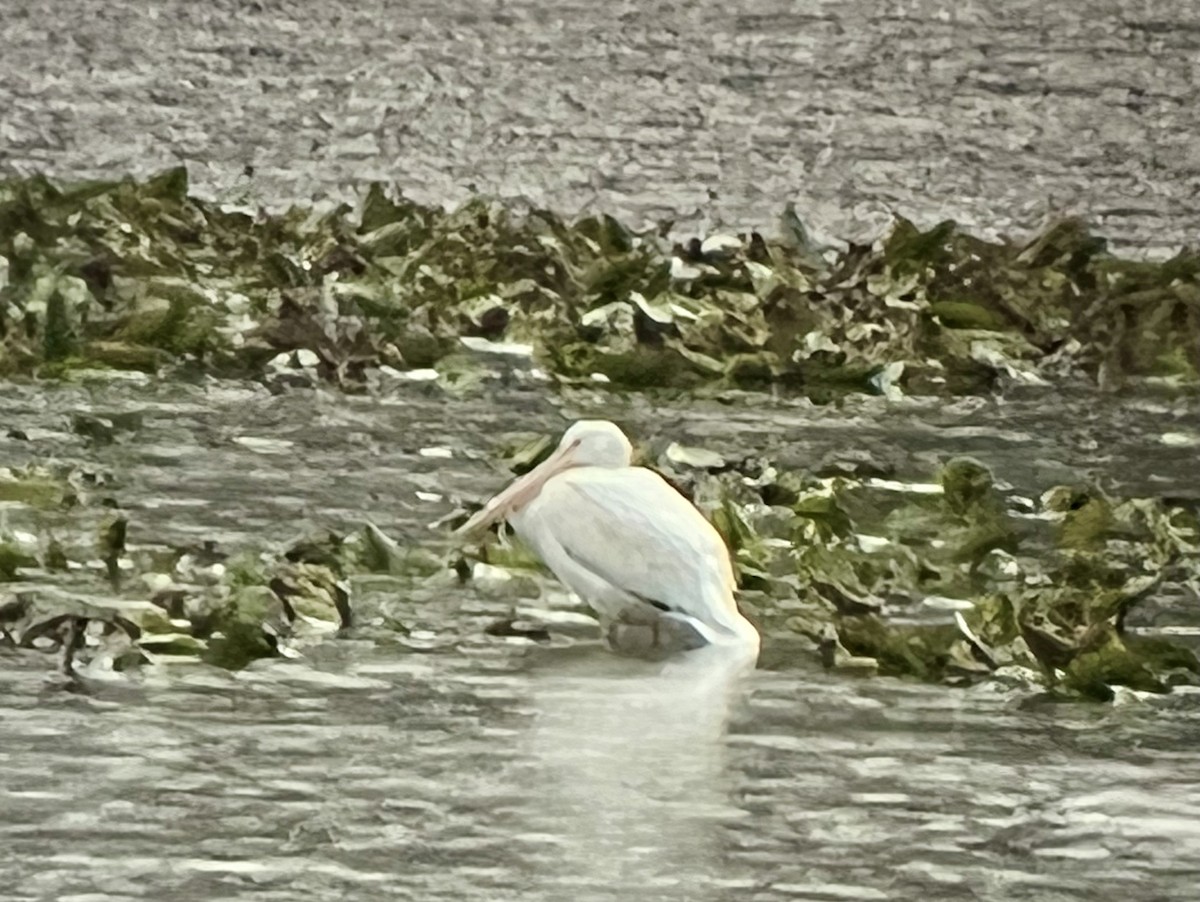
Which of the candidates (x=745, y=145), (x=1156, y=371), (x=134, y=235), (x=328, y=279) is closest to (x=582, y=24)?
(x=745, y=145)

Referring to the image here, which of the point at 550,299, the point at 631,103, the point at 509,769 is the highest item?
the point at 631,103

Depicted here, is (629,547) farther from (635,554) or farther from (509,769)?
(509,769)

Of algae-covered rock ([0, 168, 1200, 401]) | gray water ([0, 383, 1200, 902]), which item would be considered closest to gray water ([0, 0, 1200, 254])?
algae-covered rock ([0, 168, 1200, 401])

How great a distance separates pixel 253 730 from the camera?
1.36 meters

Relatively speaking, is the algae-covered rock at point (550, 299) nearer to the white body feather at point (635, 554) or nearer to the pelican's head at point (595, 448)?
the pelican's head at point (595, 448)

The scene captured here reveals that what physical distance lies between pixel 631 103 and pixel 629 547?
2.24 ft

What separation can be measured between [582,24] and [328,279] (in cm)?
40

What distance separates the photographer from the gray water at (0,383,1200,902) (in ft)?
3.94

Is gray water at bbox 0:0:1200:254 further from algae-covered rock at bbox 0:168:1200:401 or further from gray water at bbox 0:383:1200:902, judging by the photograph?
gray water at bbox 0:383:1200:902

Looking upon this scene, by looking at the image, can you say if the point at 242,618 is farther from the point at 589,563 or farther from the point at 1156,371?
the point at 1156,371

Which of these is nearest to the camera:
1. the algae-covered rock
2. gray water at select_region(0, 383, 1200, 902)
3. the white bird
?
gray water at select_region(0, 383, 1200, 902)

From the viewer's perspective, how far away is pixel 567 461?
1.60 m

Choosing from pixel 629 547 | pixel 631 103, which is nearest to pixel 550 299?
pixel 631 103

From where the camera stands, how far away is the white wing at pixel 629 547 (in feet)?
4.81
